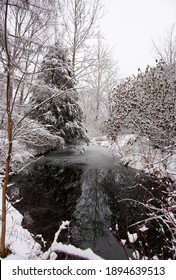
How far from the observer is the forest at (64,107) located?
2.43m

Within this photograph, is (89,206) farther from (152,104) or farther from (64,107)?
(64,107)

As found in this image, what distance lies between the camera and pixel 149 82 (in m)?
8.62

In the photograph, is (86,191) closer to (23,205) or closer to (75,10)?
(23,205)

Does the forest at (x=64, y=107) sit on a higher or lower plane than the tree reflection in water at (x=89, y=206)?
higher

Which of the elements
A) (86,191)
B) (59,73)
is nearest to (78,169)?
(86,191)

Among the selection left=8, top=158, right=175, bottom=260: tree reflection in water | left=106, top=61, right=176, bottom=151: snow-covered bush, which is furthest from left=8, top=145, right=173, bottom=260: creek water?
left=106, top=61, right=176, bottom=151: snow-covered bush

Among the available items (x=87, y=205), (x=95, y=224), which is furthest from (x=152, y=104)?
(x=95, y=224)

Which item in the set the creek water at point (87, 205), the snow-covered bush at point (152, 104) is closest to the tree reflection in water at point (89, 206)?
the creek water at point (87, 205)

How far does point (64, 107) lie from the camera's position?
13656 mm

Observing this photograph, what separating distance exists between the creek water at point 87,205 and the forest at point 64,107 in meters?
0.41

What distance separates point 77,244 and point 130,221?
1542 mm

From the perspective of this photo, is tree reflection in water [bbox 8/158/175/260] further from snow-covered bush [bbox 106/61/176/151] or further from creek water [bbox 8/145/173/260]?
snow-covered bush [bbox 106/61/176/151]

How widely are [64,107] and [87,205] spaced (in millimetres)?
8952

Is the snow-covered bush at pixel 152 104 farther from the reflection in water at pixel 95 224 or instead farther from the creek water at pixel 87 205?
→ the reflection in water at pixel 95 224
